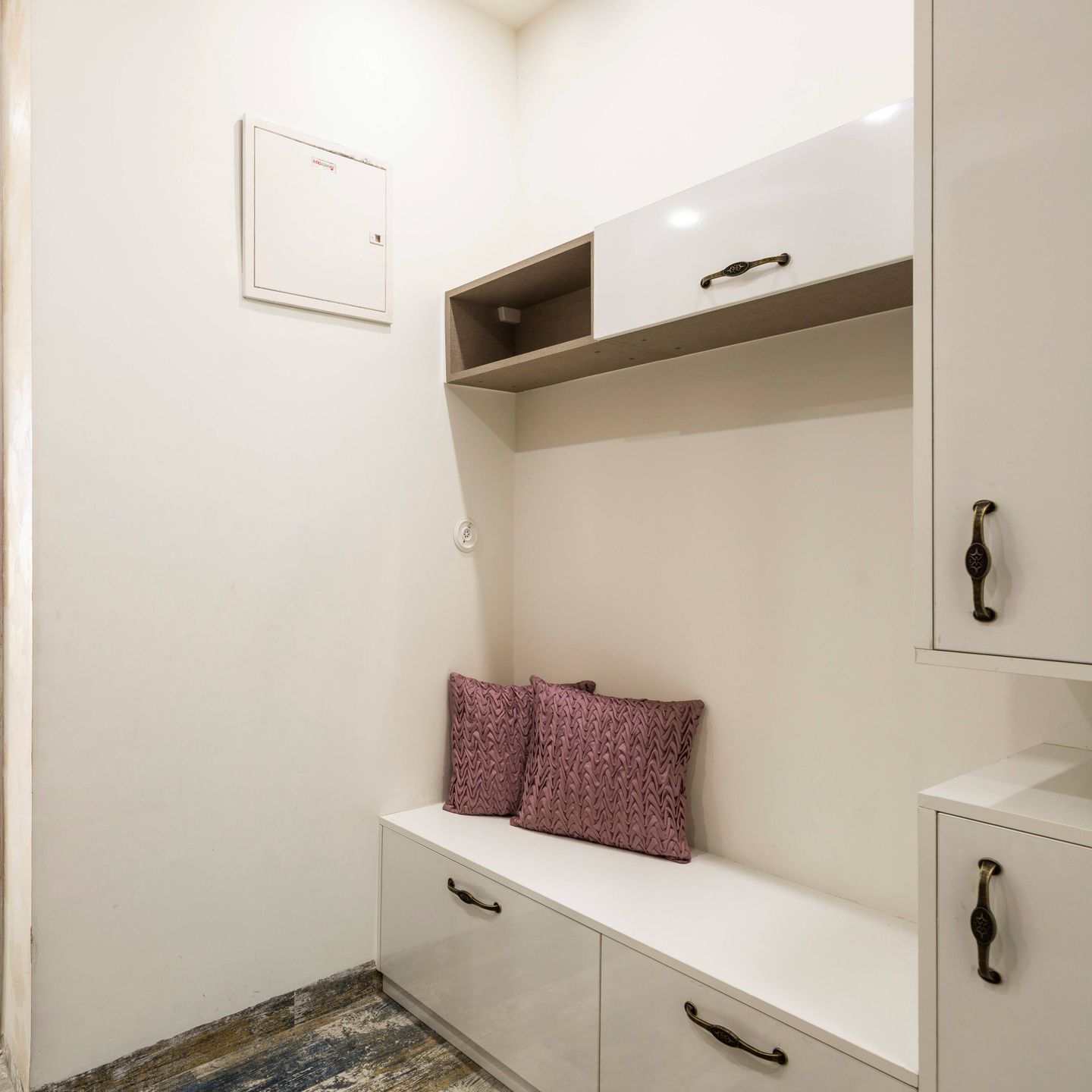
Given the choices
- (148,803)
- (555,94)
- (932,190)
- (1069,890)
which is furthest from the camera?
(555,94)

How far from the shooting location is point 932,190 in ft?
3.36

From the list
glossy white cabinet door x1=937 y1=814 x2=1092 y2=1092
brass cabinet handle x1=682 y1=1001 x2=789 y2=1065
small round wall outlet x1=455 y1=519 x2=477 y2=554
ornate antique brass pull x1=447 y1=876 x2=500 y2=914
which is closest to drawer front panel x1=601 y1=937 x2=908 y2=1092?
brass cabinet handle x1=682 y1=1001 x2=789 y2=1065

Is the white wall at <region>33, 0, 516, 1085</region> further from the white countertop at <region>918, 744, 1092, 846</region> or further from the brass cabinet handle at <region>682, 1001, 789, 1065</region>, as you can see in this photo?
the white countertop at <region>918, 744, 1092, 846</region>

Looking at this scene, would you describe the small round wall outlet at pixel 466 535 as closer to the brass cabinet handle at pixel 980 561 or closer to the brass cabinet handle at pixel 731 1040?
the brass cabinet handle at pixel 731 1040

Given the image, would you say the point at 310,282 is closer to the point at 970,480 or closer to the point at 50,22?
the point at 50,22

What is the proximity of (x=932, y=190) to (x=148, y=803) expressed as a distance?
6.12 feet

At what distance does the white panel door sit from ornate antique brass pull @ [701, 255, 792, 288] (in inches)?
17.5

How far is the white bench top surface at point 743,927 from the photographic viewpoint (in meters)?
1.24

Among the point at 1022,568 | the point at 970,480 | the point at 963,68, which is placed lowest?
the point at 1022,568

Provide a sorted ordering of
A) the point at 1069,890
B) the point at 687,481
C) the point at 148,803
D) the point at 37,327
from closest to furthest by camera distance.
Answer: the point at 1069,890 → the point at 37,327 → the point at 148,803 → the point at 687,481

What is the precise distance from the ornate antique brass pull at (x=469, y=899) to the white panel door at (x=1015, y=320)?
1179mm

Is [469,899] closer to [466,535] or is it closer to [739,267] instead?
[466,535]

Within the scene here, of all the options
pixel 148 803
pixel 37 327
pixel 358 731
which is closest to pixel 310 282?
pixel 37 327


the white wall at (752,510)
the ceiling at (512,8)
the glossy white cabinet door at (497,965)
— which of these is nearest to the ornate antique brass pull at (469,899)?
the glossy white cabinet door at (497,965)
